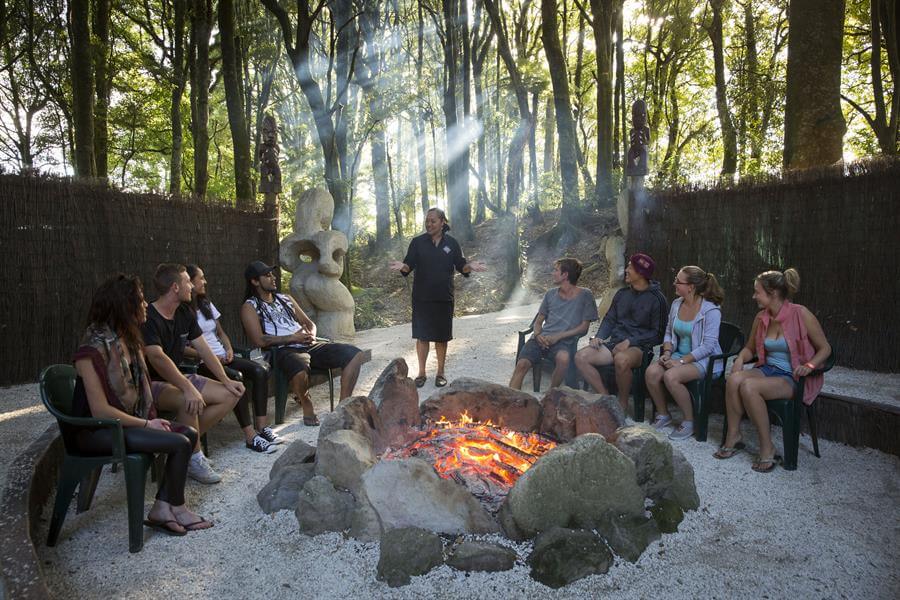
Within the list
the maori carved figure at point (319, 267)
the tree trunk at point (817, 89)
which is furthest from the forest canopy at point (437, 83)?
the maori carved figure at point (319, 267)

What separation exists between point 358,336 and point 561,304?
15.8ft

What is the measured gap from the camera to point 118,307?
282 cm

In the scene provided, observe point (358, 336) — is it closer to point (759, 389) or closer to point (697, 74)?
point (759, 389)

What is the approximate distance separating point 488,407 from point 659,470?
50.0 inches

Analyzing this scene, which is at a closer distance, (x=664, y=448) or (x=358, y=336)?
(x=664, y=448)

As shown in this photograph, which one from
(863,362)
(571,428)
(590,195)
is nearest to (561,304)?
(571,428)

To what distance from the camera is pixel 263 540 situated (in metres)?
2.90

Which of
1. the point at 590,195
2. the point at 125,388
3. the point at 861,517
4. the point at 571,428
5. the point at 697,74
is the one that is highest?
the point at 697,74

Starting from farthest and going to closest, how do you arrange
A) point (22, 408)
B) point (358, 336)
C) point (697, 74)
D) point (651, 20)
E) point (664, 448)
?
point (697, 74), point (651, 20), point (358, 336), point (22, 408), point (664, 448)

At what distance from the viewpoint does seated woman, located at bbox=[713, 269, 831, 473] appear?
12.4 feet

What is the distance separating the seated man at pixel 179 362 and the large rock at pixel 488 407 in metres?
1.34

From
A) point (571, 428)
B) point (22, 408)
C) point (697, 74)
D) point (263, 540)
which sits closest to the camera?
point (263, 540)

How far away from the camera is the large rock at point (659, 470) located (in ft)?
10.1

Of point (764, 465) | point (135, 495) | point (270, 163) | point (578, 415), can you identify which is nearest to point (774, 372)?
point (764, 465)
